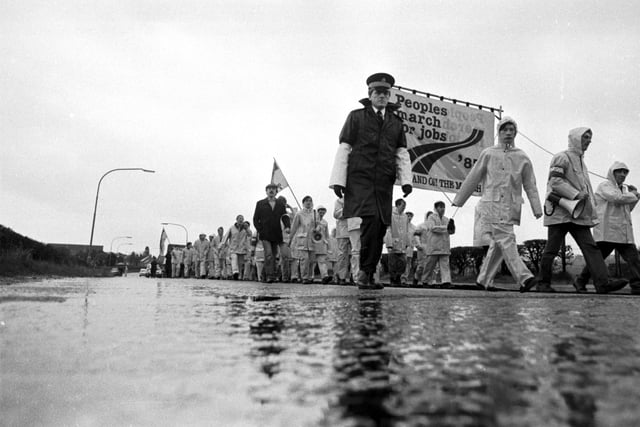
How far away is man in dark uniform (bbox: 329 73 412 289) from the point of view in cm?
543

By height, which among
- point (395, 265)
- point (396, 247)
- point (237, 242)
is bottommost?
point (395, 265)

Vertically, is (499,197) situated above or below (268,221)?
below

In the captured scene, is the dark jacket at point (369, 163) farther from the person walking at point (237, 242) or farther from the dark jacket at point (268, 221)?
the person walking at point (237, 242)

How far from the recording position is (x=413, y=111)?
13.6 meters

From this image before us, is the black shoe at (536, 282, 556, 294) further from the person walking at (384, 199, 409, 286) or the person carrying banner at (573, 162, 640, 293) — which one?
the person walking at (384, 199, 409, 286)

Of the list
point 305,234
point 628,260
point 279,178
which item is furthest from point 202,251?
point 628,260

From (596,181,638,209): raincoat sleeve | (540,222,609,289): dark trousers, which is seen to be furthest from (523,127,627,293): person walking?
(596,181,638,209): raincoat sleeve

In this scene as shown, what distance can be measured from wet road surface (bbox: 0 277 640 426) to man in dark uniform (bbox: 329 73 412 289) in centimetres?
394

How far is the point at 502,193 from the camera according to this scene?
650cm

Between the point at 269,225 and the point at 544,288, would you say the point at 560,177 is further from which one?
the point at 269,225

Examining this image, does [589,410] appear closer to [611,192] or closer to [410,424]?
[410,424]

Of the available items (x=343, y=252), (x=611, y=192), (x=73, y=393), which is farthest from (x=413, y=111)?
(x=73, y=393)

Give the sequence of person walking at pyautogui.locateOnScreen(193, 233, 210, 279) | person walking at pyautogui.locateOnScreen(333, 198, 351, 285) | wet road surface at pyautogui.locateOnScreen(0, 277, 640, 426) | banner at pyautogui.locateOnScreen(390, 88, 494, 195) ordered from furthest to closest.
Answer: person walking at pyautogui.locateOnScreen(193, 233, 210, 279) < banner at pyautogui.locateOnScreen(390, 88, 494, 195) < person walking at pyautogui.locateOnScreen(333, 198, 351, 285) < wet road surface at pyautogui.locateOnScreen(0, 277, 640, 426)

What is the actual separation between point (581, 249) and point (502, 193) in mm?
1270
